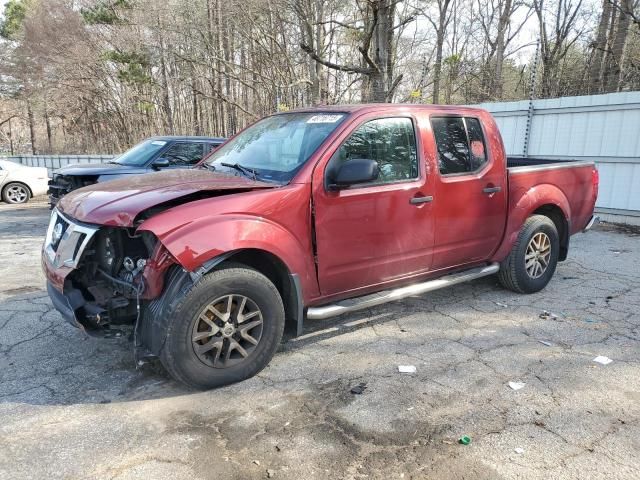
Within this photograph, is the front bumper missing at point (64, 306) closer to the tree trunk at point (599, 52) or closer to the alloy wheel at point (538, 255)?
the alloy wheel at point (538, 255)

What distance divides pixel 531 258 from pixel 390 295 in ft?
6.70

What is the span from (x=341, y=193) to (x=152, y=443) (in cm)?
206

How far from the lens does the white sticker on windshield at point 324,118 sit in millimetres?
3871

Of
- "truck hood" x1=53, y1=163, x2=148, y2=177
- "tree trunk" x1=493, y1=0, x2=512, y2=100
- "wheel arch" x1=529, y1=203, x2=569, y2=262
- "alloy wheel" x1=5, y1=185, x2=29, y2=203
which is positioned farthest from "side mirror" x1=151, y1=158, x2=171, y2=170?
"tree trunk" x1=493, y1=0, x2=512, y2=100

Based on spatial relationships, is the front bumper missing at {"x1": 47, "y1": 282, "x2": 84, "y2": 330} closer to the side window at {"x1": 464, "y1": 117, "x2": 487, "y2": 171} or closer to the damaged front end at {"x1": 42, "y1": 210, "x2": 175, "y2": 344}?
the damaged front end at {"x1": 42, "y1": 210, "x2": 175, "y2": 344}

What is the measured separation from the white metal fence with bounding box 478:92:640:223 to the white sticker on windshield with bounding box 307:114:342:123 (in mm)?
7249

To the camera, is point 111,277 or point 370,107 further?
point 370,107

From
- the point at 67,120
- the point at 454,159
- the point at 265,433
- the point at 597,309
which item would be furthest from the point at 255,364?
the point at 67,120

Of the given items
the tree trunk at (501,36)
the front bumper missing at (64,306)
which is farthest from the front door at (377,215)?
the tree trunk at (501,36)

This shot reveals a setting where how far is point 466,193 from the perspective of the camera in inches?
173

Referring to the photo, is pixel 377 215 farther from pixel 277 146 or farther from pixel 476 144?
pixel 476 144

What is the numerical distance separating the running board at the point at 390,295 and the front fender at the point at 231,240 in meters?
0.23

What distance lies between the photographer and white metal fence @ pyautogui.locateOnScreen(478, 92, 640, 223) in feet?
28.5

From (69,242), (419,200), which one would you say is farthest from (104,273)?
(419,200)
